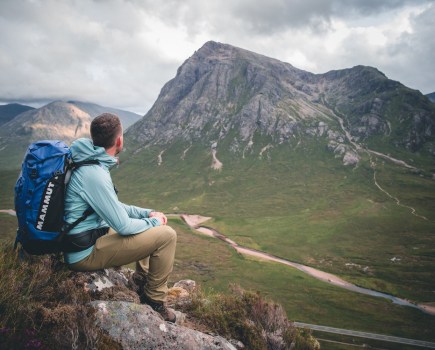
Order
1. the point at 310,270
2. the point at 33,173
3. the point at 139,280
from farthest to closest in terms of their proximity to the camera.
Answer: the point at 310,270 → the point at 139,280 → the point at 33,173

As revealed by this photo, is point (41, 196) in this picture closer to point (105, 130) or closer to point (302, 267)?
point (105, 130)

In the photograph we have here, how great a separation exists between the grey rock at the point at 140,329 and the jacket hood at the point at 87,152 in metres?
A: 3.46

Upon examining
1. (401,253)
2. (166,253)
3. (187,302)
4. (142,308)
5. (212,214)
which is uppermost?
(166,253)

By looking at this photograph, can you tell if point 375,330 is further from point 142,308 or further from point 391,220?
point 391,220

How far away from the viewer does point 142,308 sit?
755 cm

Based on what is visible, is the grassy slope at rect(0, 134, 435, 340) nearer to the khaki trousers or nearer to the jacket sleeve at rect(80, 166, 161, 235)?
the khaki trousers

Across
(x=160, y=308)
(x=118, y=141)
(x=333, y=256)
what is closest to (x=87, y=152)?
(x=118, y=141)

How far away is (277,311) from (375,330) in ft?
284

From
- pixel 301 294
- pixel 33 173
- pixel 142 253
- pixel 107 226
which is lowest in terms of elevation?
pixel 301 294

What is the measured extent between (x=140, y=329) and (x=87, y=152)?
13.9ft

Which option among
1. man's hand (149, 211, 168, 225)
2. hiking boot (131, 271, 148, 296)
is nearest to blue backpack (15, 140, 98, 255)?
man's hand (149, 211, 168, 225)

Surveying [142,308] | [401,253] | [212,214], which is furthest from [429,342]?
[212,214]

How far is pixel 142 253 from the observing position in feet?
24.7

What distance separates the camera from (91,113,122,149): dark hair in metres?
6.86
